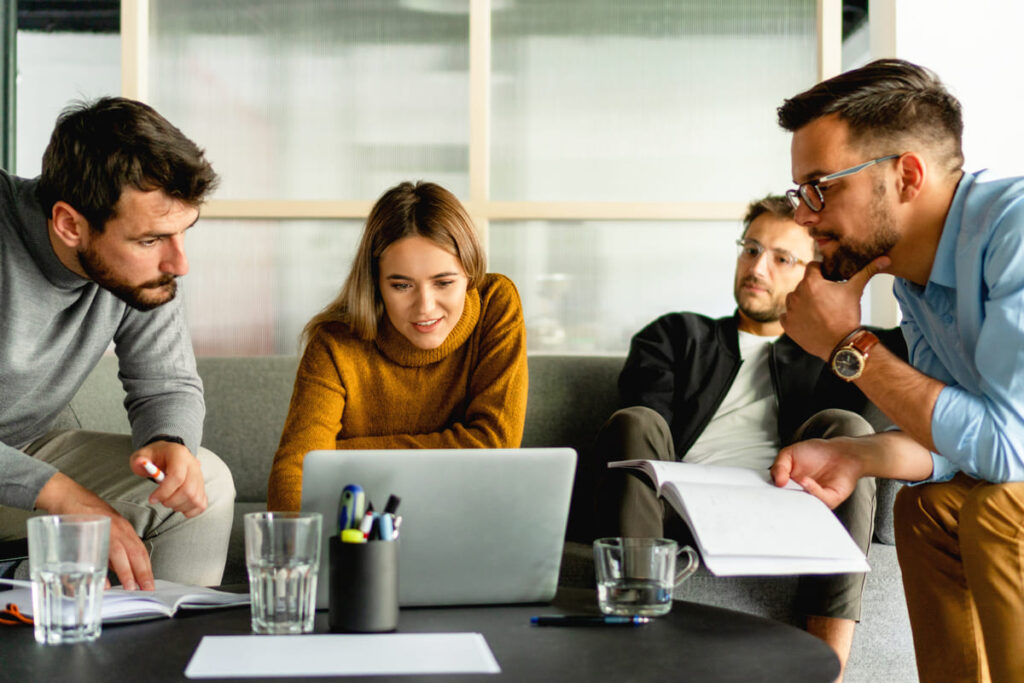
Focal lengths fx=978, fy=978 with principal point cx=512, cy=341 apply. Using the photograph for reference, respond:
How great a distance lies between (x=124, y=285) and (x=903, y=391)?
1319 millimetres

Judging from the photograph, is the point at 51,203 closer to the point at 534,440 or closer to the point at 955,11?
the point at 534,440

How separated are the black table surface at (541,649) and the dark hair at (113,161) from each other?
0.83 meters

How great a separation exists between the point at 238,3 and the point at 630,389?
71.3 inches

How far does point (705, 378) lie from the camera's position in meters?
2.44

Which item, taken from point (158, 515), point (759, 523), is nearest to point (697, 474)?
point (759, 523)

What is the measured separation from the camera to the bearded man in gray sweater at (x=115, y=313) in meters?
1.68

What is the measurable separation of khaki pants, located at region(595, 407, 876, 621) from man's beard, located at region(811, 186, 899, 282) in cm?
48

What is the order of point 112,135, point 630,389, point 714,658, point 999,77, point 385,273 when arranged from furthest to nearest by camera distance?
point 999,77, point 630,389, point 385,273, point 112,135, point 714,658

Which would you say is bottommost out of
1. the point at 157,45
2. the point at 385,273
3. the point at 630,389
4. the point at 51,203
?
the point at 630,389

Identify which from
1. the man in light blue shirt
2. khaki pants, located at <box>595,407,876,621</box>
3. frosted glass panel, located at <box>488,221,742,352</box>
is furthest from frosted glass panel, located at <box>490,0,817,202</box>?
the man in light blue shirt

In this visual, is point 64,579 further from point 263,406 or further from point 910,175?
point 263,406

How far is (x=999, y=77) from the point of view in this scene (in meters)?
3.00

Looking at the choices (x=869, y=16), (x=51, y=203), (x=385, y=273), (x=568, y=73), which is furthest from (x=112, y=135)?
(x=869, y=16)

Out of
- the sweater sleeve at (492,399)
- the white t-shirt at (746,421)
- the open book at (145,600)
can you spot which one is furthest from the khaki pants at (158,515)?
the white t-shirt at (746,421)
